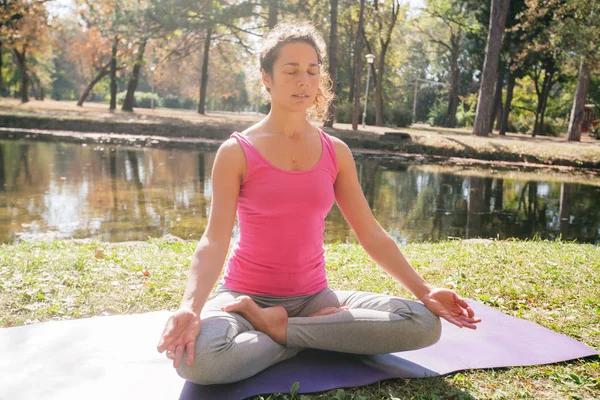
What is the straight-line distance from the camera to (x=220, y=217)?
98.9 inches

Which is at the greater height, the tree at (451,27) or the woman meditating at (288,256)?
the tree at (451,27)

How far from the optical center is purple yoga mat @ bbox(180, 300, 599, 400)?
2.42 metres

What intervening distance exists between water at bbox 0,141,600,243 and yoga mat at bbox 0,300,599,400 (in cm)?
435

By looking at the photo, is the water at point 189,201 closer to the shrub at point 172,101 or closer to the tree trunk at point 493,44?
the tree trunk at point 493,44

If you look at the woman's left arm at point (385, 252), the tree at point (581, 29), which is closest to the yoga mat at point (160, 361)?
the woman's left arm at point (385, 252)

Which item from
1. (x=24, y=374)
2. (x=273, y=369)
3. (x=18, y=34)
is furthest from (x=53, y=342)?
(x=18, y=34)

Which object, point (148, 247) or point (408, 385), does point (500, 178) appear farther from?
point (408, 385)

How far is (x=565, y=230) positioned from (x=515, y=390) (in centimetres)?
743

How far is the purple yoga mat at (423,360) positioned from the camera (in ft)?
7.93

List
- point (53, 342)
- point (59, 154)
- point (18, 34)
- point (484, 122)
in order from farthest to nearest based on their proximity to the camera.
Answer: point (18, 34) → point (484, 122) → point (59, 154) → point (53, 342)

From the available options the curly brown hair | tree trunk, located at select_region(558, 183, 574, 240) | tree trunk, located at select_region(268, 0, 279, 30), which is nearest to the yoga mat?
the curly brown hair

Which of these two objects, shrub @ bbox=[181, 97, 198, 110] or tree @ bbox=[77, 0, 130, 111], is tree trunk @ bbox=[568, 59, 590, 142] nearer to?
tree @ bbox=[77, 0, 130, 111]

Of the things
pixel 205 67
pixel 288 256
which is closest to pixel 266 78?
pixel 288 256

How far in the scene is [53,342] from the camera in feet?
9.39
